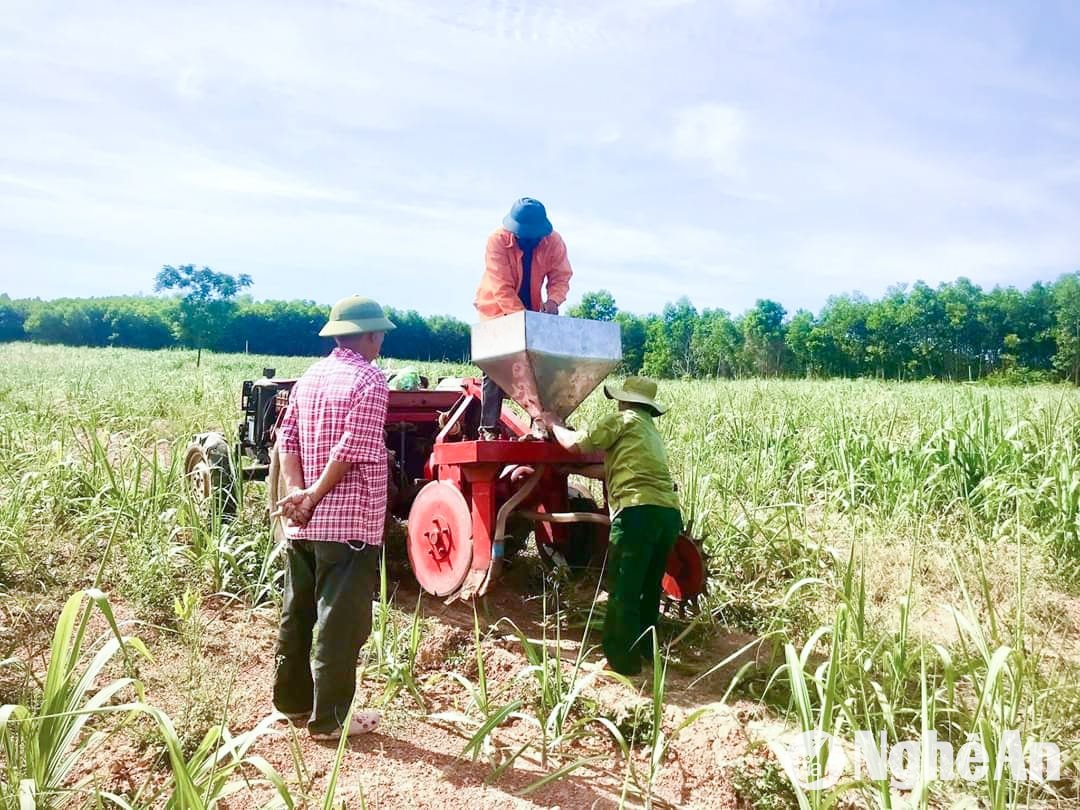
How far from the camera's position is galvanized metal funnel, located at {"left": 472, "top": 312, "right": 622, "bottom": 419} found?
4.23m

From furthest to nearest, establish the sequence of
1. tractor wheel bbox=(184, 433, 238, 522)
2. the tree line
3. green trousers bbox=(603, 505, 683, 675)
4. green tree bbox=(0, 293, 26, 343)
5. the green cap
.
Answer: green tree bbox=(0, 293, 26, 343) → the tree line → tractor wheel bbox=(184, 433, 238, 522) → green trousers bbox=(603, 505, 683, 675) → the green cap

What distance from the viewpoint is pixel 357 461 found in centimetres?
336

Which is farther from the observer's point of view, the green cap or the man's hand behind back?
the green cap

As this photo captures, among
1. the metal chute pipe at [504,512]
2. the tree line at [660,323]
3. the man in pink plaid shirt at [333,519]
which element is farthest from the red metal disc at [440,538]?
the tree line at [660,323]

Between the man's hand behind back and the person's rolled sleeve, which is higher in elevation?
the person's rolled sleeve

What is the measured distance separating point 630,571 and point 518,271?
6.46 ft

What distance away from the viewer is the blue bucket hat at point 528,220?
16.2ft

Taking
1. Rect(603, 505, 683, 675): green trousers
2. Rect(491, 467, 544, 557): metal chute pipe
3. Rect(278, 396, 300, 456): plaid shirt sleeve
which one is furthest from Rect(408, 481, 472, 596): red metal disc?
Rect(278, 396, 300, 456): plaid shirt sleeve

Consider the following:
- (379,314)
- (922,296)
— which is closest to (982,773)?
(379,314)

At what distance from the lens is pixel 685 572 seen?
4.46m

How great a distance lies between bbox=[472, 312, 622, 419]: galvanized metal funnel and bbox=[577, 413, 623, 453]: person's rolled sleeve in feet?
1.28

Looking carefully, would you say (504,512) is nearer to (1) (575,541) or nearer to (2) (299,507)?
(1) (575,541)

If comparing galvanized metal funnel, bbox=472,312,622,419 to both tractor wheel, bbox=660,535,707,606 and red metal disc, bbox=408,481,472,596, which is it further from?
tractor wheel, bbox=660,535,707,606

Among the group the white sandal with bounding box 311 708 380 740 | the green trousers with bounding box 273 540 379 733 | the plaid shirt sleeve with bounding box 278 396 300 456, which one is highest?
the plaid shirt sleeve with bounding box 278 396 300 456
